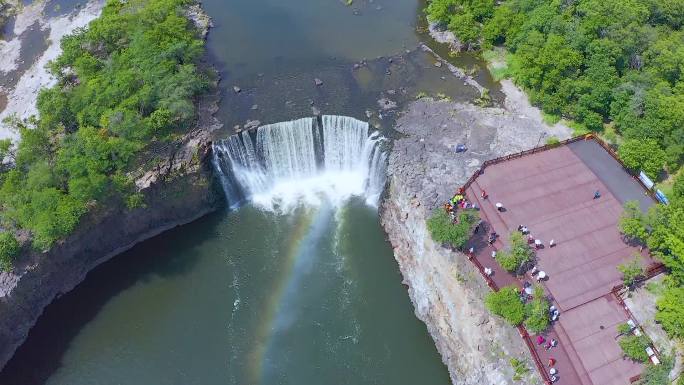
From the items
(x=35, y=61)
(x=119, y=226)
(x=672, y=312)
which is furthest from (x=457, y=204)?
(x=35, y=61)

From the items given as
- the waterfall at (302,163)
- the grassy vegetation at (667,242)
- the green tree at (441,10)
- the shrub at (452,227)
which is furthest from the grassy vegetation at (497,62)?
the shrub at (452,227)

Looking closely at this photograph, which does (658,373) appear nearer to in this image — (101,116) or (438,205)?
(438,205)

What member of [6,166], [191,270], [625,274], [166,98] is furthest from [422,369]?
[6,166]

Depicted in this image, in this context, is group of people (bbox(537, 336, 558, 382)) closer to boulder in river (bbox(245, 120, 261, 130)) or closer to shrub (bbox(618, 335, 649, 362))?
shrub (bbox(618, 335, 649, 362))

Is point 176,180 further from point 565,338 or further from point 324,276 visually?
point 565,338

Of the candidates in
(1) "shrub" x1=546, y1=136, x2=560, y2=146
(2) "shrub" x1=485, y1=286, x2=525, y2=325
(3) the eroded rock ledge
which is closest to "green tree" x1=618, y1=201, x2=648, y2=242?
(1) "shrub" x1=546, y1=136, x2=560, y2=146

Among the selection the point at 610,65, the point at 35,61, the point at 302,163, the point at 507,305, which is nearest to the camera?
Result: the point at 507,305
